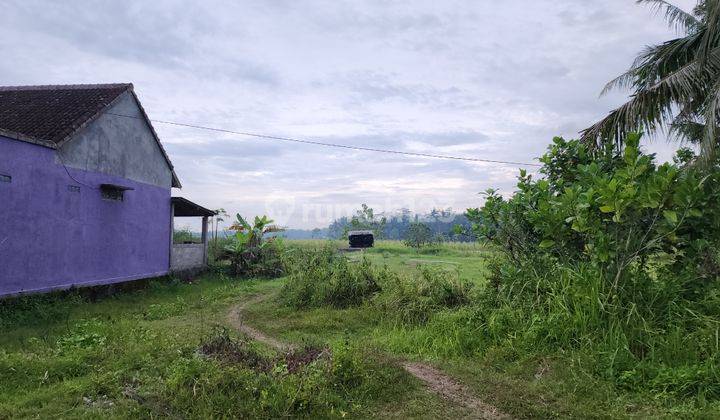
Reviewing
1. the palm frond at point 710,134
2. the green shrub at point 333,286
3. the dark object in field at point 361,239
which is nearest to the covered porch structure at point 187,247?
the green shrub at point 333,286

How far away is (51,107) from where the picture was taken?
41.0 ft

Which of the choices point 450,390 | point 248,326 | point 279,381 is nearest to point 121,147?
point 248,326

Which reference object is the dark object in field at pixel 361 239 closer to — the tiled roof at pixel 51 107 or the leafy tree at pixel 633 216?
the tiled roof at pixel 51 107

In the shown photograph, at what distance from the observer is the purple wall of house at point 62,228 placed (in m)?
9.49

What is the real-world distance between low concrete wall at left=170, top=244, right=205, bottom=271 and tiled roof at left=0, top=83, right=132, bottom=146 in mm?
5354

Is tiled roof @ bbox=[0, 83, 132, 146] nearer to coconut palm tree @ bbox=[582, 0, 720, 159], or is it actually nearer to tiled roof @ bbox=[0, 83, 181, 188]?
tiled roof @ bbox=[0, 83, 181, 188]

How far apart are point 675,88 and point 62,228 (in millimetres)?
13824

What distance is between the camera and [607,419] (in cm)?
419

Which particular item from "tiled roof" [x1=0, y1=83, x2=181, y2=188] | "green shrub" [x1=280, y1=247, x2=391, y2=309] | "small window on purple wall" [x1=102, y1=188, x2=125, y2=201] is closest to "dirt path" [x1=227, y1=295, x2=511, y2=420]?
"green shrub" [x1=280, y1=247, x2=391, y2=309]

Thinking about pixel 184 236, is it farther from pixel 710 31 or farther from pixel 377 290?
pixel 710 31

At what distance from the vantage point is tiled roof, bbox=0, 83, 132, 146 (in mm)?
11078

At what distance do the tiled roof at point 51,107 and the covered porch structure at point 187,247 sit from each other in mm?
4163

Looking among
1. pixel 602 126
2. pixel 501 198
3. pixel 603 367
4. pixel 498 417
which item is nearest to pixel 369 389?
pixel 498 417

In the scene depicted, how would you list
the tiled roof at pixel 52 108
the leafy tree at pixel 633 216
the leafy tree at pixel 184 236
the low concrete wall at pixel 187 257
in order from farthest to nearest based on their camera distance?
1. the leafy tree at pixel 184 236
2. the low concrete wall at pixel 187 257
3. the tiled roof at pixel 52 108
4. the leafy tree at pixel 633 216
